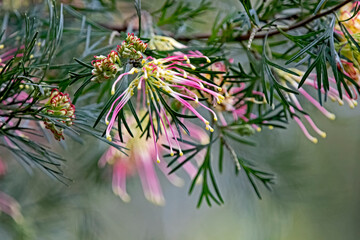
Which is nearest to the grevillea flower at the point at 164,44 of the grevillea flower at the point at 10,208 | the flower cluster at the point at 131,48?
the flower cluster at the point at 131,48

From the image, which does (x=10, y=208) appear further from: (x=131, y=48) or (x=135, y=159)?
(x=131, y=48)

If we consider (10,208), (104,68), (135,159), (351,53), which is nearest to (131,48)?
(104,68)

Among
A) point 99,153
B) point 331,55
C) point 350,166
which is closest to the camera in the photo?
point 331,55

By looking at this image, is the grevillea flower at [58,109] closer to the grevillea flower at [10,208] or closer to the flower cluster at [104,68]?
the flower cluster at [104,68]

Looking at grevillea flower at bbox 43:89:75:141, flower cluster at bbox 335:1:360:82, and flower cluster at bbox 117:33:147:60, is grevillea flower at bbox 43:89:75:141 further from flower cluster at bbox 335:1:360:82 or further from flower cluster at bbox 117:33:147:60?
A: flower cluster at bbox 335:1:360:82

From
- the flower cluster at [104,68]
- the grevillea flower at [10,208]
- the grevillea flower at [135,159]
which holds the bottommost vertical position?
the grevillea flower at [10,208]

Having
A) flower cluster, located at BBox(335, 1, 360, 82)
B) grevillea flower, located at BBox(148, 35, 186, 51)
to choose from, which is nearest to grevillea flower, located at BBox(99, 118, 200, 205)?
grevillea flower, located at BBox(148, 35, 186, 51)

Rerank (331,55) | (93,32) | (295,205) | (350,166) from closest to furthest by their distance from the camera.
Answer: (331,55)
(93,32)
(295,205)
(350,166)

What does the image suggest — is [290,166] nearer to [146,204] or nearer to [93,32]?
[93,32]

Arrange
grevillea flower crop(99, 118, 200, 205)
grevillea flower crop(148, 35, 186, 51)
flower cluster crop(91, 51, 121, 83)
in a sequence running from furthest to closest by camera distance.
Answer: grevillea flower crop(99, 118, 200, 205), grevillea flower crop(148, 35, 186, 51), flower cluster crop(91, 51, 121, 83)

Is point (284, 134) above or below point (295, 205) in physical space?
above

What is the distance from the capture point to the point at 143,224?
4.64 ft

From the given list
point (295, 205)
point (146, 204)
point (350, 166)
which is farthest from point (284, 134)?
point (350, 166)

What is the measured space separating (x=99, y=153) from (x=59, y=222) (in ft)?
0.50
